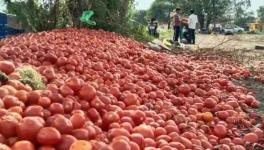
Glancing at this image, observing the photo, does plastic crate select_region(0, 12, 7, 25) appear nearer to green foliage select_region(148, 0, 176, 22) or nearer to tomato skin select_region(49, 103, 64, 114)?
Answer: tomato skin select_region(49, 103, 64, 114)

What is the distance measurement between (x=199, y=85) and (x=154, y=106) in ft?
6.11

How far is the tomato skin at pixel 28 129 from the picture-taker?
302 centimetres

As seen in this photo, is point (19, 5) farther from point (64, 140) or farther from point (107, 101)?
point (64, 140)

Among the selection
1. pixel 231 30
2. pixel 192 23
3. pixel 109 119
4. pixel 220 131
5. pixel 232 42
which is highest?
pixel 192 23

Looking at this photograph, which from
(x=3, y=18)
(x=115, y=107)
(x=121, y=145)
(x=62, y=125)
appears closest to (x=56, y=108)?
(x=62, y=125)

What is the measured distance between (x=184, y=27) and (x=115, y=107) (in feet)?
53.2

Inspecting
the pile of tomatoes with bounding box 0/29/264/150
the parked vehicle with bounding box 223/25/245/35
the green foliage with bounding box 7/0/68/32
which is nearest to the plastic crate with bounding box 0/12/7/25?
Answer: the green foliage with bounding box 7/0/68/32

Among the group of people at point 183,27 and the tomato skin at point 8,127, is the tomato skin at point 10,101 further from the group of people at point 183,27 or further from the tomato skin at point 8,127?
the group of people at point 183,27

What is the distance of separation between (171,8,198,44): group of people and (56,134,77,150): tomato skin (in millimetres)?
13622

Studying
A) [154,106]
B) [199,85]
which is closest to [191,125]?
[154,106]

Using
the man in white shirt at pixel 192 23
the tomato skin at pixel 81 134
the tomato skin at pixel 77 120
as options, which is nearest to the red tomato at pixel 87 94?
the tomato skin at pixel 77 120

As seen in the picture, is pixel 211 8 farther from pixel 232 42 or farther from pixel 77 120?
pixel 77 120

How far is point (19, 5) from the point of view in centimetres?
1241

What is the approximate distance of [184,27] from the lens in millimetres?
19984
